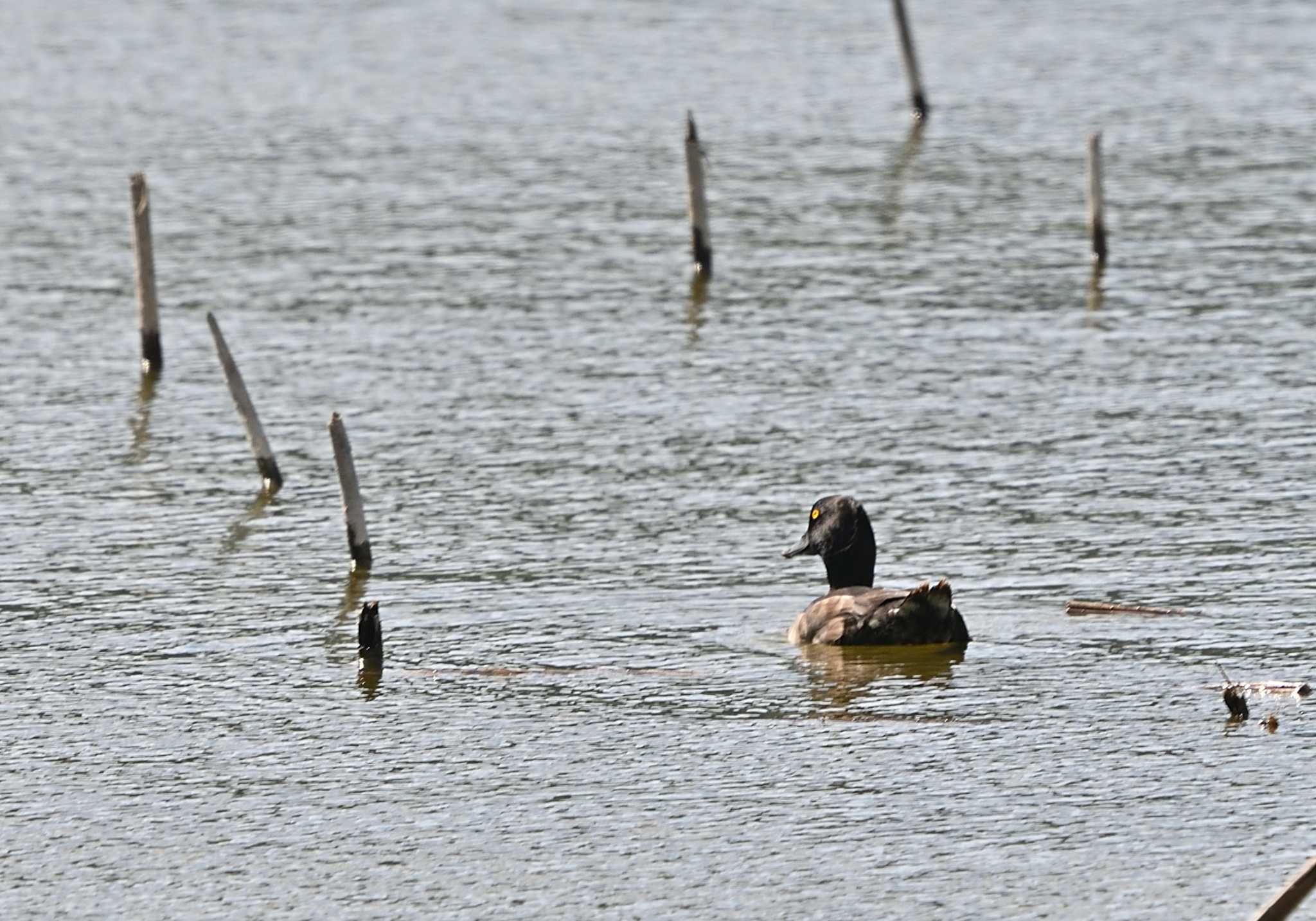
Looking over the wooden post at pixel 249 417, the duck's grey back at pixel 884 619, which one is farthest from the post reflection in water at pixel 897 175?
the duck's grey back at pixel 884 619

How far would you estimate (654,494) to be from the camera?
30.3 meters

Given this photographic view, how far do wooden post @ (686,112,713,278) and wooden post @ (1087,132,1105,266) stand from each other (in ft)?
21.5

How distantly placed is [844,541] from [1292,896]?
12.7 metres

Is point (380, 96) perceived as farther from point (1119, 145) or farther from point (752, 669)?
point (752, 669)

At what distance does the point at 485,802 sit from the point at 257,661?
491cm

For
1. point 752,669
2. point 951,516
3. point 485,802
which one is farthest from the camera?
point 951,516

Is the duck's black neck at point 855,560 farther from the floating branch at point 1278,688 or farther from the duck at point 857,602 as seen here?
the floating branch at point 1278,688

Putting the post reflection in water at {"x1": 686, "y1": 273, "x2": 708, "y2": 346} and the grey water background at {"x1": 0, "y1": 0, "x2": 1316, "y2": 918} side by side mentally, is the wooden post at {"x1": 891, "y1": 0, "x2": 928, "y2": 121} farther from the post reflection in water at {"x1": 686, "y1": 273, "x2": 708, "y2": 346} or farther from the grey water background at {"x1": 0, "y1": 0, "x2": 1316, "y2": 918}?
the post reflection in water at {"x1": 686, "y1": 273, "x2": 708, "y2": 346}

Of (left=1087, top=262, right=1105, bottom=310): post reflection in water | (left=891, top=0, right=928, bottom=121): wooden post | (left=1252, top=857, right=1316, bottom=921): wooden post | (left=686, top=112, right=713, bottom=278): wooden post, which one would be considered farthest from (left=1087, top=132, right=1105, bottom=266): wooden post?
(left=1252, top=857, right=1316, bottom=921): wooden post

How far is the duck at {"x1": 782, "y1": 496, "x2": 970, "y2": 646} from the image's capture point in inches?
905

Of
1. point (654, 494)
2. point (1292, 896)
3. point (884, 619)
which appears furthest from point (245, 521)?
point (1292, 896)

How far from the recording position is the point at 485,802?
779 inches

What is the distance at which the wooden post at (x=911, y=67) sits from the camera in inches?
2403

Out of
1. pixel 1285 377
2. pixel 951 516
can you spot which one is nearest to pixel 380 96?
pixel 1285 377
